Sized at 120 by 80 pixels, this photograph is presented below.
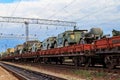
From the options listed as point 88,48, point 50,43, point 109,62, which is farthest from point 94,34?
point 50,43

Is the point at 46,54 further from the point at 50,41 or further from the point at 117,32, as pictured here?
the point at 117,32

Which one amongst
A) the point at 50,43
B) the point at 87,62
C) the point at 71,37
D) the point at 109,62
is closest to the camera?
the point at 109,62

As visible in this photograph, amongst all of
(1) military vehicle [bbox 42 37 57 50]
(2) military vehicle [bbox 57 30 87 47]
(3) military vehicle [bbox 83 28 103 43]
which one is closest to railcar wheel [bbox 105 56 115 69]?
(3) military vehicle [bbox 83 28 103 43]

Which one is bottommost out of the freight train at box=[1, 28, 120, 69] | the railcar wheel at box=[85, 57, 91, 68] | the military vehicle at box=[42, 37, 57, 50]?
the railcar wheel at box=[85, 57, 91, 68]

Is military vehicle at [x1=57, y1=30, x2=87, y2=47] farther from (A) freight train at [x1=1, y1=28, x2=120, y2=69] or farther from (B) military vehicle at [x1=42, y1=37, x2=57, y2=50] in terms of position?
(B) military vehicle at [x1=42, y1=37, x2=57, y2=50]

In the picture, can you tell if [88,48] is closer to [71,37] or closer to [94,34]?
[94,34]

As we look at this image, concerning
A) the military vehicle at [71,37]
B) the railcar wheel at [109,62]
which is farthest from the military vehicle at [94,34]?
the railcar wheel at [109,62]

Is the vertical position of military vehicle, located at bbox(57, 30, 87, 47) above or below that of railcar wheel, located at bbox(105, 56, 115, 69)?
above

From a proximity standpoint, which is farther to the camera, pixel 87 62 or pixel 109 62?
pixel 87 62

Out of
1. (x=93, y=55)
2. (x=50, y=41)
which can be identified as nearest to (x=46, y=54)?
(x=50, y=41)

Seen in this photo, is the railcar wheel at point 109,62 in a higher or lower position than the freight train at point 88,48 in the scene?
lower

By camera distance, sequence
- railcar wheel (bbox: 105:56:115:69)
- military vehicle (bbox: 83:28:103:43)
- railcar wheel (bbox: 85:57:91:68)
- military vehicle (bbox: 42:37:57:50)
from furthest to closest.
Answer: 1. military vehicle (bbox: 42:37:57:50)
2. military vehicle (bbox: 83:28:103:43)
3. railcar wheel (bbox: 85:57:91:68)
4. railcar wheel (bbox: 105:56:115:69)

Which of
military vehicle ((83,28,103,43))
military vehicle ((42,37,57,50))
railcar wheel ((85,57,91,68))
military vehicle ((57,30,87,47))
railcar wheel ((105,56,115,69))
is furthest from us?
military vehicle ((42,37,57,50))

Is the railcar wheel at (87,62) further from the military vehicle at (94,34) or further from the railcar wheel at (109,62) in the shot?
the railcar wheel at (109,62)
